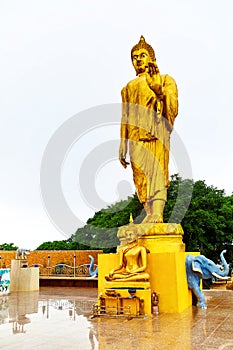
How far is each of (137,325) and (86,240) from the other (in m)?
16.7

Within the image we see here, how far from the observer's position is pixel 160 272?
20.6 ft

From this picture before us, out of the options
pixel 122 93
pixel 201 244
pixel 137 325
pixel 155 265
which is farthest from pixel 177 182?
pixel 137 325

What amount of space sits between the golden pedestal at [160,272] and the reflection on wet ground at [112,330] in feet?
1.02

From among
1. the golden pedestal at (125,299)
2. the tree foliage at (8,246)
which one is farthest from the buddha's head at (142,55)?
the tree foliage at (8,246)

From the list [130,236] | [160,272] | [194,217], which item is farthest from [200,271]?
[194,217]

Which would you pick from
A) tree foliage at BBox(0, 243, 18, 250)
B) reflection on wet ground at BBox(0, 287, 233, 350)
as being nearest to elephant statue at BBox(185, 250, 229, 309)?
reflection on wet ground at BBox(0, 287, 233, 350)

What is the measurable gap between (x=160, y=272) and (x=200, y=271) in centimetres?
75

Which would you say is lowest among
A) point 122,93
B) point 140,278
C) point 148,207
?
point 140,278

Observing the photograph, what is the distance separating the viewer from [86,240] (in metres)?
21.5

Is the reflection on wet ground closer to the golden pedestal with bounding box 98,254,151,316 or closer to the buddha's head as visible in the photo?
the golden pedestal with bounding box 98,254,151,316

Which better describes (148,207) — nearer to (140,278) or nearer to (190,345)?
(140,278)

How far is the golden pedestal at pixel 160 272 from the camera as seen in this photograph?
5934 millimetres

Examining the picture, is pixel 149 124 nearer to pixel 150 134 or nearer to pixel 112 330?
pixel 150 134

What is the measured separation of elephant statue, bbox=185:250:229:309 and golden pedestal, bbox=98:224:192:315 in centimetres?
11
